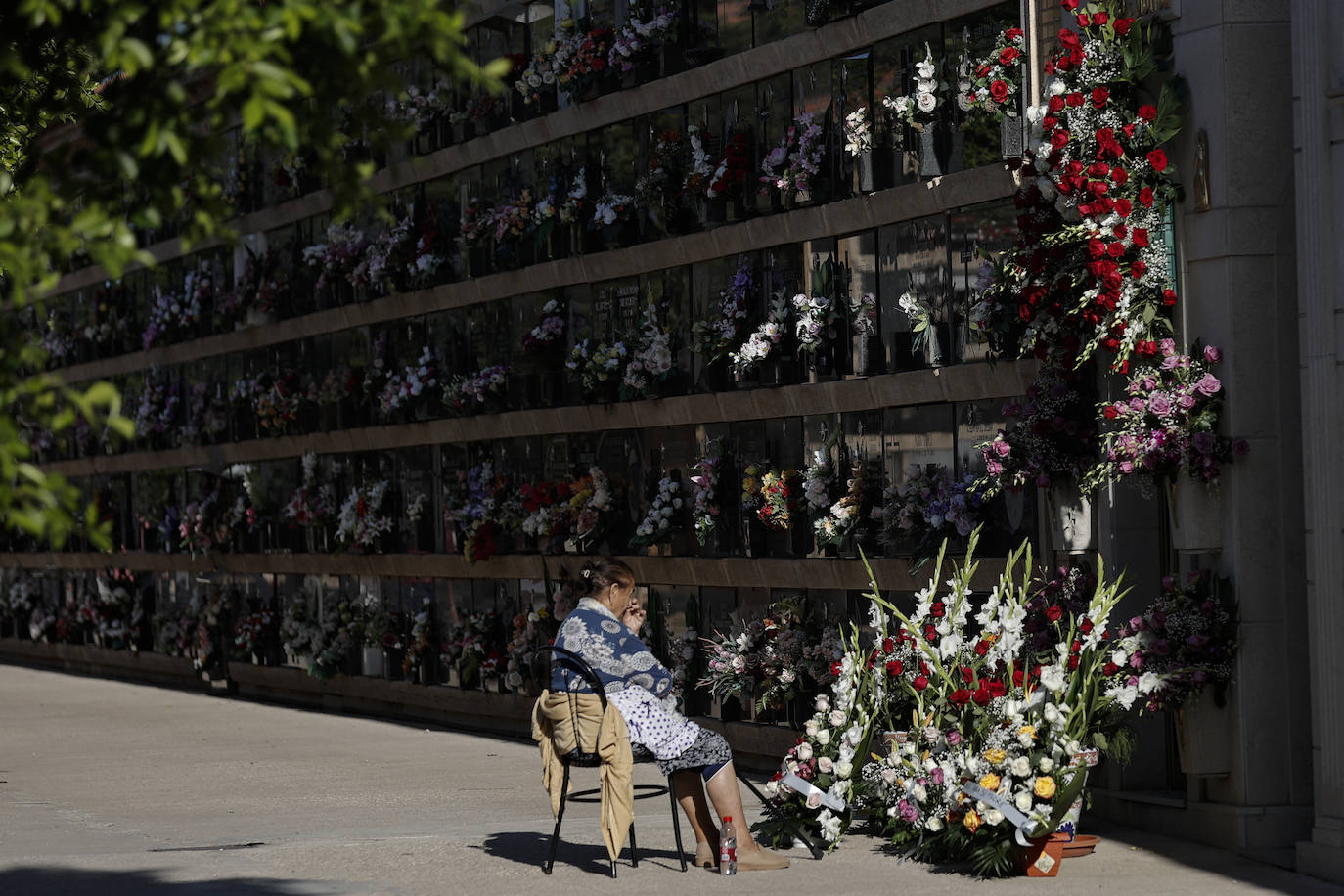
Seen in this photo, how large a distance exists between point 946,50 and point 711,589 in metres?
5.89

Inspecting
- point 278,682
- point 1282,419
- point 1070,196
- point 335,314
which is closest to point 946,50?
point 1070,196

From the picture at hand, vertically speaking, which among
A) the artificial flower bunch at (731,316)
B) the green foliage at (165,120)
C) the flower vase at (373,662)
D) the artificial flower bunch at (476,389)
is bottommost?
the flower vase at (373,662)

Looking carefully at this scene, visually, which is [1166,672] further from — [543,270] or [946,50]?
[543,270]

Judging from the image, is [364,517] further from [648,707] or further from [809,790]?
[648,707]

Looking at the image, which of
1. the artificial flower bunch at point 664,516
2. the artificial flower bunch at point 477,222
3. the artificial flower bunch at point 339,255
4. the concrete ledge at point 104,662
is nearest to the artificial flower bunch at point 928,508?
the artificial flower bunch at point 664,516

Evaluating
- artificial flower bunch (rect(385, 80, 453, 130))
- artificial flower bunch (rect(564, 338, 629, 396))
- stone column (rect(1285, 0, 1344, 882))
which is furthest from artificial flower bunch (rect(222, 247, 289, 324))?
stone column (rect(1285, 0, 1344, 882))

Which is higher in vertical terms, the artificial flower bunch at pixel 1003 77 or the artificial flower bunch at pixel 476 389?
the artificial flower bunch at pixel 1003 77

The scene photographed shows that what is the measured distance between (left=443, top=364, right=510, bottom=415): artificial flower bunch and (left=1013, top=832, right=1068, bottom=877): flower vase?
14.0 m

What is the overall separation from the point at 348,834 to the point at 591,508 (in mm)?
8723

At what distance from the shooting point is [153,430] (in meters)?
35.0

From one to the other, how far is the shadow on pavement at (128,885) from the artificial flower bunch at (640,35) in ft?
38.2

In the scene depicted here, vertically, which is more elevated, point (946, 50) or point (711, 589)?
point (946, 50)

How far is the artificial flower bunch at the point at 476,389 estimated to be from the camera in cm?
2498

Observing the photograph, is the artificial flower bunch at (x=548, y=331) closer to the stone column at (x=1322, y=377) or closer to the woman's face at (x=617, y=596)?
the woman's face at (x=617, y=596)
